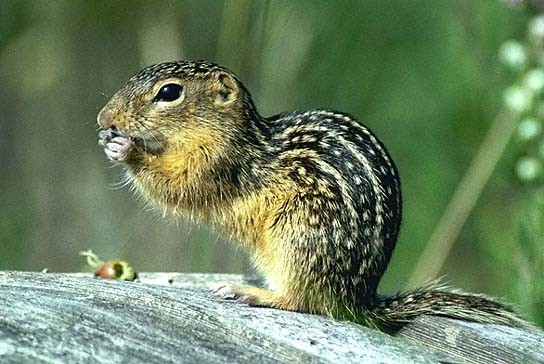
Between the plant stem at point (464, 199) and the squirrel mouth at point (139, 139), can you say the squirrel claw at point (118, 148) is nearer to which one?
the squirrel mouth at point (139, 139)

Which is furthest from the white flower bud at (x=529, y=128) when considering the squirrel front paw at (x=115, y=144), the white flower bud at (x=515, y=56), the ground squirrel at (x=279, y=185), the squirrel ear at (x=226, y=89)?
the squirrel front paw at (x=115, y=144)

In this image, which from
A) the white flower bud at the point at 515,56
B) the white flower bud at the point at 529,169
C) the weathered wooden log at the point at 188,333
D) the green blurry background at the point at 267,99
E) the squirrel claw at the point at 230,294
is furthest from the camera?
the green blurry background at the point at 267,99

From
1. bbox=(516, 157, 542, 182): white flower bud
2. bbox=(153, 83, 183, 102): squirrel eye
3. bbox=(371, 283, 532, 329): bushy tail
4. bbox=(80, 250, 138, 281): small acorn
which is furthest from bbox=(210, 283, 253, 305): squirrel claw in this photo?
bbox=(516, 157, 542, 182): white flower bud

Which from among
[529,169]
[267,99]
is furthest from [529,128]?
[267,99]

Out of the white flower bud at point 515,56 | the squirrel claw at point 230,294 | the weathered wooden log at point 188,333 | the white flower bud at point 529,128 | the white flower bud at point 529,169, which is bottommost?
the weathered wooden log at point 188,333

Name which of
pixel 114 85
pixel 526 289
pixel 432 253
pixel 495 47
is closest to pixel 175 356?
pixel 526 289

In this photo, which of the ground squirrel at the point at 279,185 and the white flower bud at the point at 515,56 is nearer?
the ground squirrel at the point at 279,185

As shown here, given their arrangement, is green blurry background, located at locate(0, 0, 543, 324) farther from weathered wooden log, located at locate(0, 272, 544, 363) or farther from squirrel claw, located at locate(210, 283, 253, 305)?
weathered wooden log, located at locate(0, 272, 544, 363)
